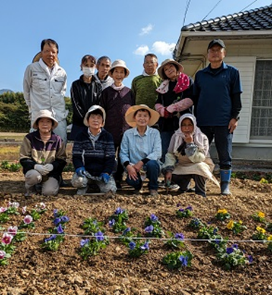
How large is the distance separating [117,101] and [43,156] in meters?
1.25

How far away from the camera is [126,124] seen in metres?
4.16

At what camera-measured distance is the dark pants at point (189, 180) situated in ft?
12.8

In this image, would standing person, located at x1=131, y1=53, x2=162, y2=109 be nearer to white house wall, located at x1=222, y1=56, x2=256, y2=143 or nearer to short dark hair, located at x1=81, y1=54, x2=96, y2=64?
short dark hair, located at x1=81, y1=54, x2=96, y2=64

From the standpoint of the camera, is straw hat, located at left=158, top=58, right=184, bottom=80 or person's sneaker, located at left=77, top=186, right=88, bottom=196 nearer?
person's sneaker, located at left=77, top=186, right=88, bottom=196

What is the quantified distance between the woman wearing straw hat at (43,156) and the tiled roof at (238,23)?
421cm

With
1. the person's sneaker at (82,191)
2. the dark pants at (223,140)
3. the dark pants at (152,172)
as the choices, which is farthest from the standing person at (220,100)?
the person's sneaker at (82,191)

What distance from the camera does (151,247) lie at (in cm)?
244

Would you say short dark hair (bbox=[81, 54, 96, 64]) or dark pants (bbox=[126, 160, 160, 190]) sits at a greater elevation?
short dark hair (bbox=[81, 54, 96, 64])

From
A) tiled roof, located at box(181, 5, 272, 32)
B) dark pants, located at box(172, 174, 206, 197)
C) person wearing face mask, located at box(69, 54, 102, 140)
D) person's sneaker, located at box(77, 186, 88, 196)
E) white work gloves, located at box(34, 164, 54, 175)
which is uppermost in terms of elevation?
tiled roof, located at box(181, 5, 272, 32)

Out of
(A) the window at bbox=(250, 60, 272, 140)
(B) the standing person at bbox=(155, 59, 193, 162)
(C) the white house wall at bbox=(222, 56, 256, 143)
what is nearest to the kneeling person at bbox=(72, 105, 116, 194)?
(B) the standing person at bbox=(155, 59, 193, 162)

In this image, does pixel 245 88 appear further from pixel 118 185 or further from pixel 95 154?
pixel 95 154

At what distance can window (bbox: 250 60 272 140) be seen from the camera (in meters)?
7.20

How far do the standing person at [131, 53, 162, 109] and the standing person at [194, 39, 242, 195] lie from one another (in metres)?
0.64

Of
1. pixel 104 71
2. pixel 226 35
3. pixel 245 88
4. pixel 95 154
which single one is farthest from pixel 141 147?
pixel 245 88
